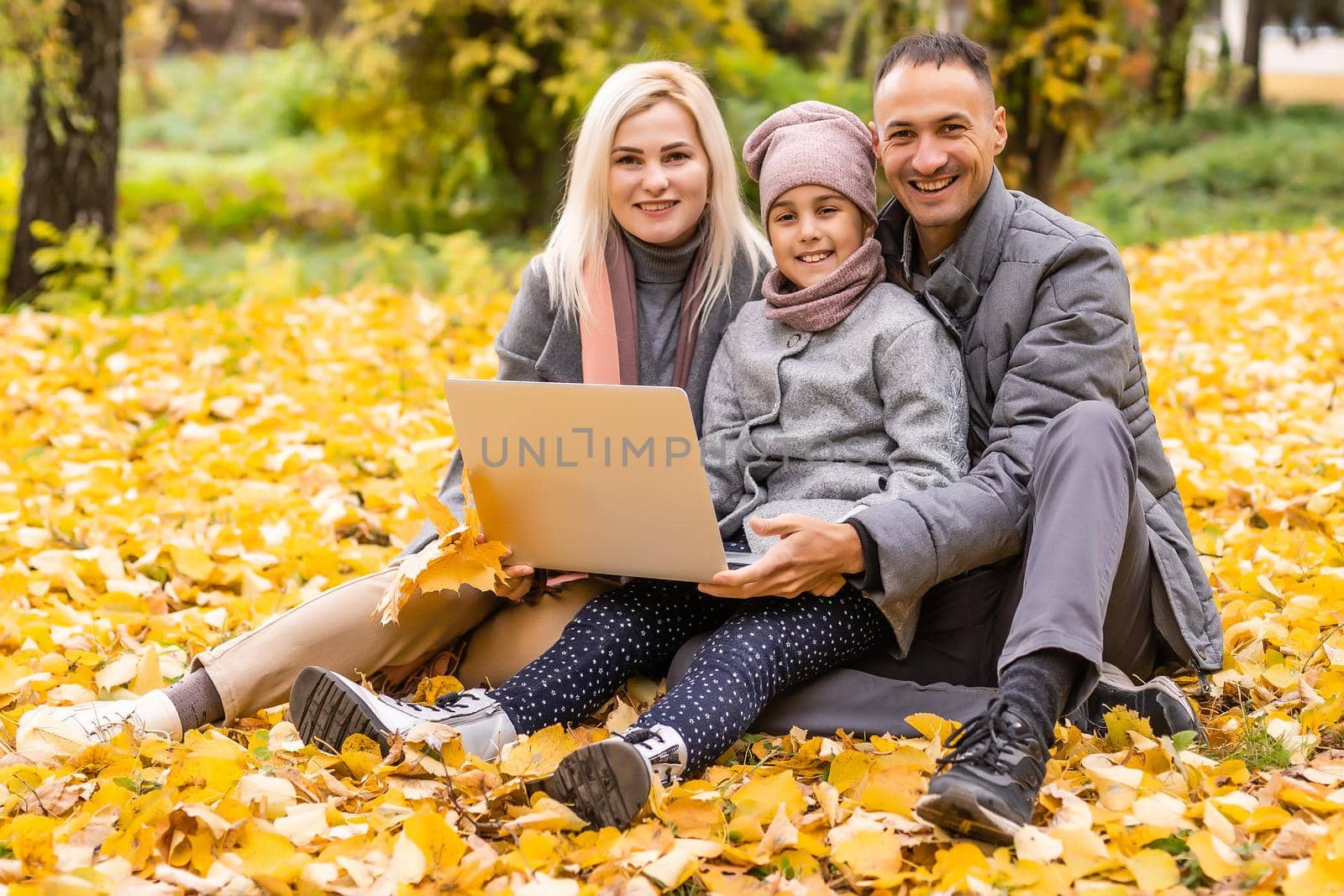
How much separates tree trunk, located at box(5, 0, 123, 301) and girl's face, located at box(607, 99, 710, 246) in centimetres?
492

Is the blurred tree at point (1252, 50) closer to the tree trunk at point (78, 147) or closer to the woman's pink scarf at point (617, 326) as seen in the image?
the tree trunk at point (78, 147)

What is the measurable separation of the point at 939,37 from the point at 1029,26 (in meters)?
5.72

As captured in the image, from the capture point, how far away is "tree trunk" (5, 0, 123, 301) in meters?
6.59

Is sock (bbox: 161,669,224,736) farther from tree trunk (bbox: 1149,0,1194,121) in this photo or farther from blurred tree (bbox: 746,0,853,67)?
tree trunk (bbox: 1149,0,1194,121)

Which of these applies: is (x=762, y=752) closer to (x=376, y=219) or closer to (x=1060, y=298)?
(x=1060, y=298)

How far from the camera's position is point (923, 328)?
2406 millimetres

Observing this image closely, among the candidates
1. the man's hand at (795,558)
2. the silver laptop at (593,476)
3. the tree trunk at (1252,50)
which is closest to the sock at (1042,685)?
the man's hand at (795,558)

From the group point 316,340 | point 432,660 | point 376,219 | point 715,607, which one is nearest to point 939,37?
point 715,607

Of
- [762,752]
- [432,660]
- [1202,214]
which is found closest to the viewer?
[762,752]

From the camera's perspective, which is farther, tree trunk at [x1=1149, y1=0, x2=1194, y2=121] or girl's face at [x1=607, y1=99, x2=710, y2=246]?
tree trunk at [x1=1149, y1=0, x2=1194, y2=121]

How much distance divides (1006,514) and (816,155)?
0.79m

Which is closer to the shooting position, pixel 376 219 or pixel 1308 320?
pixel 1308 320

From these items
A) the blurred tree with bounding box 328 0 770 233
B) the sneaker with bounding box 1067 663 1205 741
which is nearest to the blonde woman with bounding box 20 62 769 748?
the sneaker with bounding box 1067 663 1205 741

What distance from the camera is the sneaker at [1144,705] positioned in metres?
2.17
